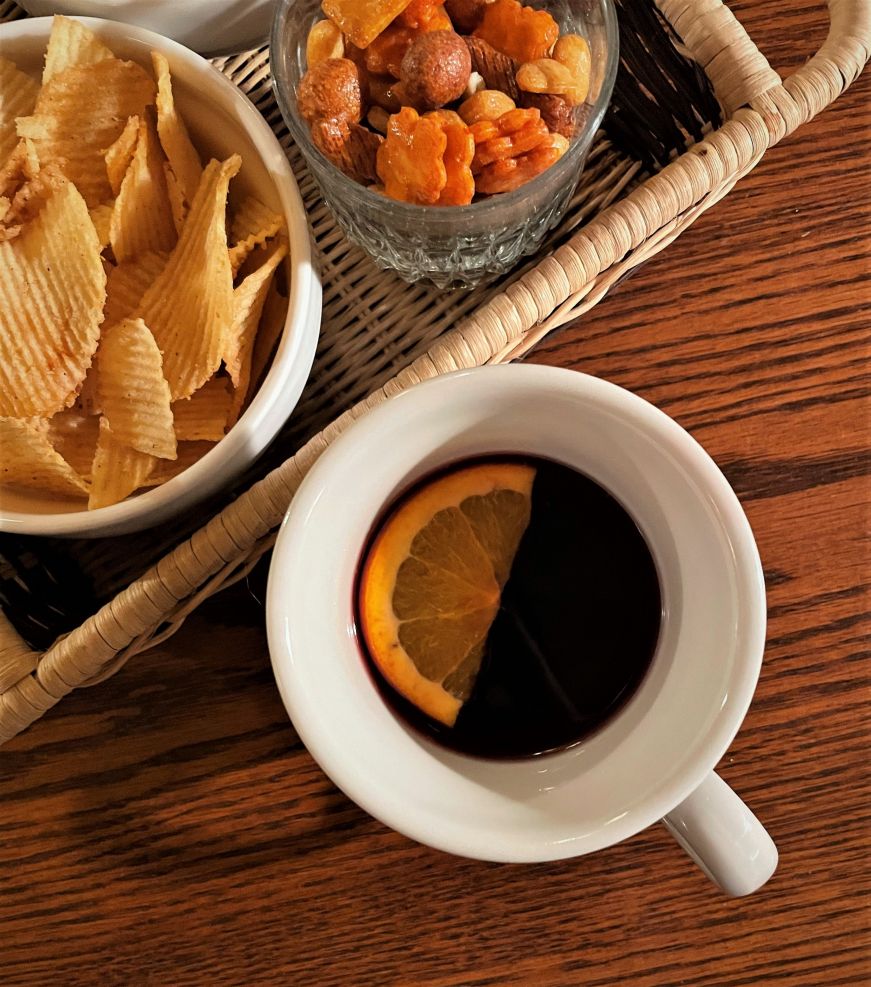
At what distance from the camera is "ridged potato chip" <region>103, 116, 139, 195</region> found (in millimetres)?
604

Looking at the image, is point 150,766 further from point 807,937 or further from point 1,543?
point 807,937

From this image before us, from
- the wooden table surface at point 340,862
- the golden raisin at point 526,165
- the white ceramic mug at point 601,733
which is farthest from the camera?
the wooden table surface at point 340,862

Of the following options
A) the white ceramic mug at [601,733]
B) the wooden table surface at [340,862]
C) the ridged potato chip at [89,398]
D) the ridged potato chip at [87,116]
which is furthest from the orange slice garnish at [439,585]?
the ridged potato chip at [87,116]

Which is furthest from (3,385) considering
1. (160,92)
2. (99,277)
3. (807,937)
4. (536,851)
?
(807,937)

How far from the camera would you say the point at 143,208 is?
2.05 ft

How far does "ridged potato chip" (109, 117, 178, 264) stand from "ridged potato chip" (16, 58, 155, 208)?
2 centimetres

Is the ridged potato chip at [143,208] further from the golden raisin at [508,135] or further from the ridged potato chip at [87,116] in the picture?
the golden raisin at [508,135]

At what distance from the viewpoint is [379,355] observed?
2.18 ft

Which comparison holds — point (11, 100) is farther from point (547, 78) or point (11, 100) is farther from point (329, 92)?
point (547, 78)

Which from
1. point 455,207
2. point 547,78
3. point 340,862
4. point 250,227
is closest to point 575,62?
point 547,78

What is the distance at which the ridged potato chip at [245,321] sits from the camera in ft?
1.92

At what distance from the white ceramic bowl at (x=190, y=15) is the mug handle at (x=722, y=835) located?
0.66 metres

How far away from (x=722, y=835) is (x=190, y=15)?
70 centimetres

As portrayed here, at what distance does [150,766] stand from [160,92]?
20.7 inches
